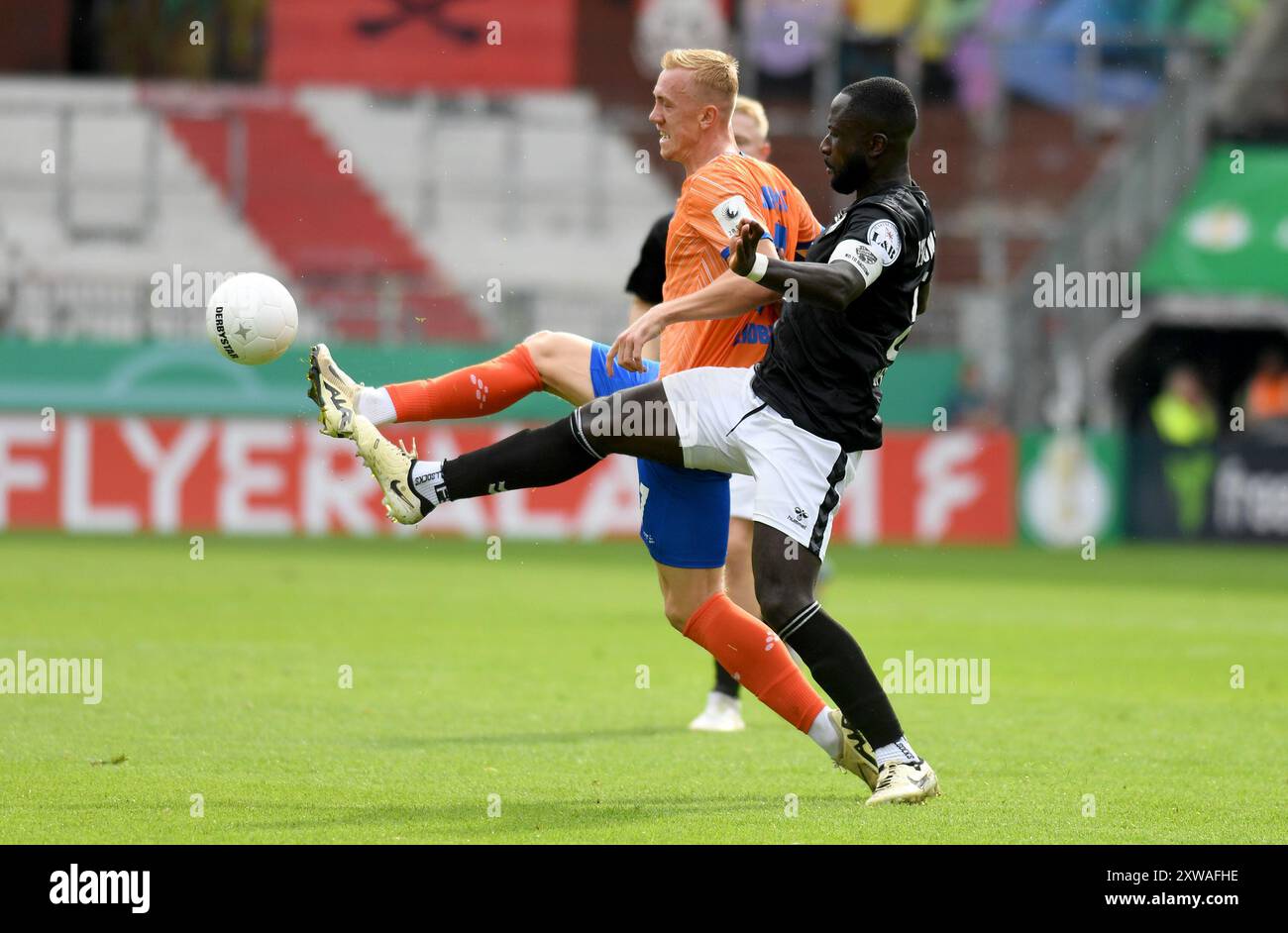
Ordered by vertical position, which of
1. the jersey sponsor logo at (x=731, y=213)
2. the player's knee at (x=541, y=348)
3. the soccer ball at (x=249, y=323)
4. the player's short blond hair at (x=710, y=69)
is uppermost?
the player's short blond hair at (x=710, y=69)

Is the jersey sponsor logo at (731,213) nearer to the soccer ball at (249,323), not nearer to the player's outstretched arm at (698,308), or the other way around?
the player's outstretched arm at (698,308)

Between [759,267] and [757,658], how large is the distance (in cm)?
151

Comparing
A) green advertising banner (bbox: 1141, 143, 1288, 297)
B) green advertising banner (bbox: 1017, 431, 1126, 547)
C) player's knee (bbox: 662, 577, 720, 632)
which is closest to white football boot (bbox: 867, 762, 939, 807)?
player's knee (bbox: 662, 577, 720, 632)

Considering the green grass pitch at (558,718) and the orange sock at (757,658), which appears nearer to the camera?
the green grass pitch at (558,718)

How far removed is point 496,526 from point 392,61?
9.82 metres

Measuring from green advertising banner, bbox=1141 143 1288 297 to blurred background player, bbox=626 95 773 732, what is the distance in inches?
642

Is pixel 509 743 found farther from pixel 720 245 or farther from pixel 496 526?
pixel 496 526

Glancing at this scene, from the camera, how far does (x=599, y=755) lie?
754 cm

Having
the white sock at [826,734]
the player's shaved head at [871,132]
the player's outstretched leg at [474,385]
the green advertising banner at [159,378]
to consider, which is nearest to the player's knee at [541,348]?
the player's outstretched leg at [474,385]

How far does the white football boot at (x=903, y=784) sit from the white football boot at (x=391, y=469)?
1.72 metres

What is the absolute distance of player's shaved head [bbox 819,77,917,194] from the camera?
6293mm

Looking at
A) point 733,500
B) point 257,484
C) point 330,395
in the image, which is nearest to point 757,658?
point 330,395

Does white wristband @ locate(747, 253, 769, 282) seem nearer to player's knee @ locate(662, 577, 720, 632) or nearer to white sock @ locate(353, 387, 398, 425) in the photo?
player's knee @ locate(662, 577, 720, 632)

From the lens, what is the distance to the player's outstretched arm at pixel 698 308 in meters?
6.26
